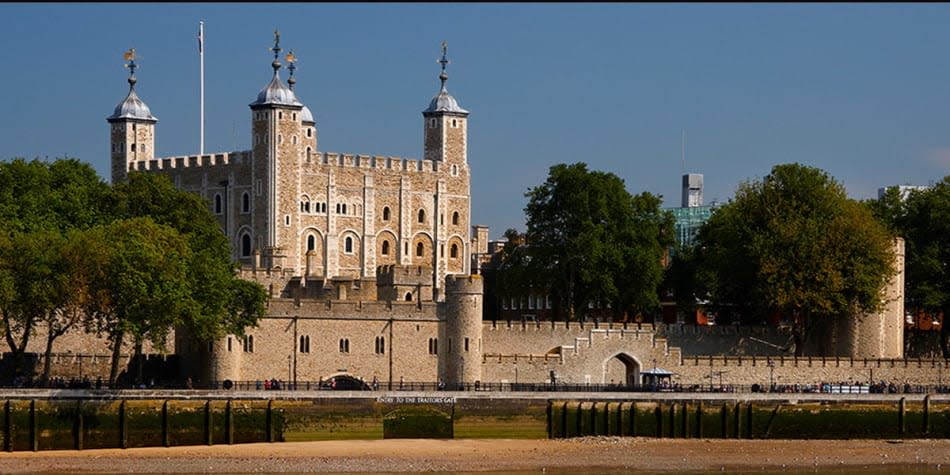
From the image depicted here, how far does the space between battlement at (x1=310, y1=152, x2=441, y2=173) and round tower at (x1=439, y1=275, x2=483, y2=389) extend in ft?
82.1

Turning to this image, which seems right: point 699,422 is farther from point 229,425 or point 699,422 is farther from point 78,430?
point 78,430

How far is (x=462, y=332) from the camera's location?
87.4 m

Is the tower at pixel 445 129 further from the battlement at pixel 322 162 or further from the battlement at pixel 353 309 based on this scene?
the battlement at pixel 353 309

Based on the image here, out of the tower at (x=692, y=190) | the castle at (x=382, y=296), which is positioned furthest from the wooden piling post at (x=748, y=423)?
the tower at (x=692, y=190)

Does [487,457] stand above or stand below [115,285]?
below

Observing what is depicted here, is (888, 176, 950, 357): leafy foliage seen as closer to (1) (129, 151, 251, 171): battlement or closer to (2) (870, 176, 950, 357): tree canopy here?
(2) (870, 176, 950, 357): tree canopy

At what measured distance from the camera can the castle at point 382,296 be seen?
8600cm

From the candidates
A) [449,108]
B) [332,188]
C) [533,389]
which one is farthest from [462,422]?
[449,108]

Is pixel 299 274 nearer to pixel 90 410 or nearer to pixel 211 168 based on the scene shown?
pixel 211 168

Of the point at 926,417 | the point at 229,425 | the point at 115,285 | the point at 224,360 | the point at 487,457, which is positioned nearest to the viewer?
the point at 487,457

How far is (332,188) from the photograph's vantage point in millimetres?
112125

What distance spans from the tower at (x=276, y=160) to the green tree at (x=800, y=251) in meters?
19.8

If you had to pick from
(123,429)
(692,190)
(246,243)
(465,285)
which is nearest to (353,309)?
(465,285)

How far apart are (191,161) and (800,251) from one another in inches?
1258
